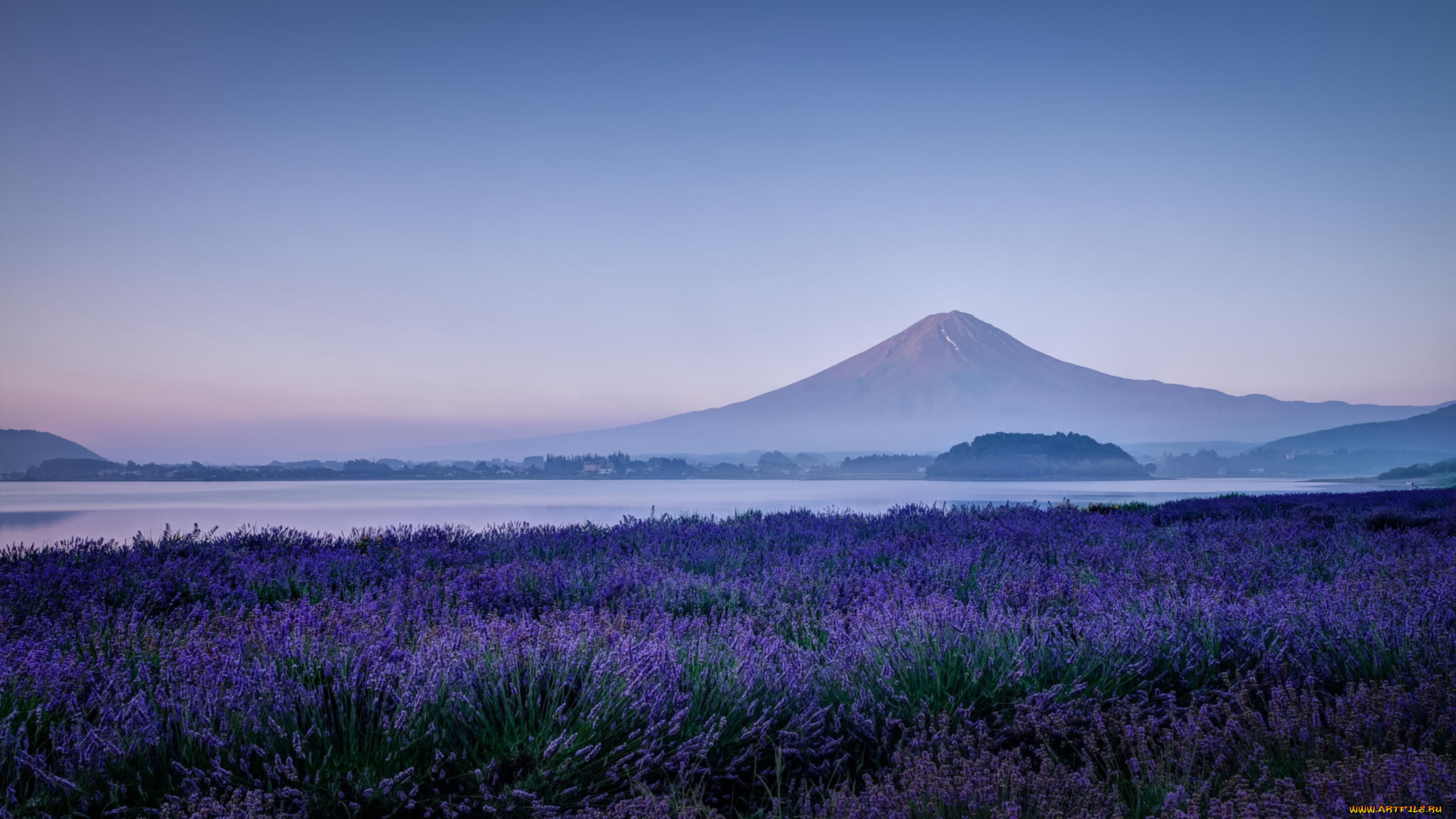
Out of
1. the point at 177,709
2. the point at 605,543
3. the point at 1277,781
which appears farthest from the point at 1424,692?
the point at 605,543

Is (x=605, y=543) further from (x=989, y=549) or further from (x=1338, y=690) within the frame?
(x=1338, y=690)

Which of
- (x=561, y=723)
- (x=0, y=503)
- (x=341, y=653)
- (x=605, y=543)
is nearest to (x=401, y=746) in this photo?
(x=561, y=723)

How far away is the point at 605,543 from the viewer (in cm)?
836

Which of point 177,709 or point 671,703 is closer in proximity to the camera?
point 177,709

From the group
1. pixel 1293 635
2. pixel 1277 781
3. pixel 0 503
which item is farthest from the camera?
pixel 0 503

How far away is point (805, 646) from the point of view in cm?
448

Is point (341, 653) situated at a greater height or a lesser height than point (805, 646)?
greater

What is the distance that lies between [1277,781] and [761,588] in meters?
3.66

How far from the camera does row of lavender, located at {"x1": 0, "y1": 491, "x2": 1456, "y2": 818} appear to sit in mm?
2434

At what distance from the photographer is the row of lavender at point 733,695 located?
2.43 meters

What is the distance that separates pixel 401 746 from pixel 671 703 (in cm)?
88

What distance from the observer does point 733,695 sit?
10.5 ft

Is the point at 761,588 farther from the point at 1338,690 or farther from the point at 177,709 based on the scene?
the point at 177,709

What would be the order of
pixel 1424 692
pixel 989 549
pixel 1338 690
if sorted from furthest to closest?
pixel 989 549
pixel 1338 690
pixel 1424 692
